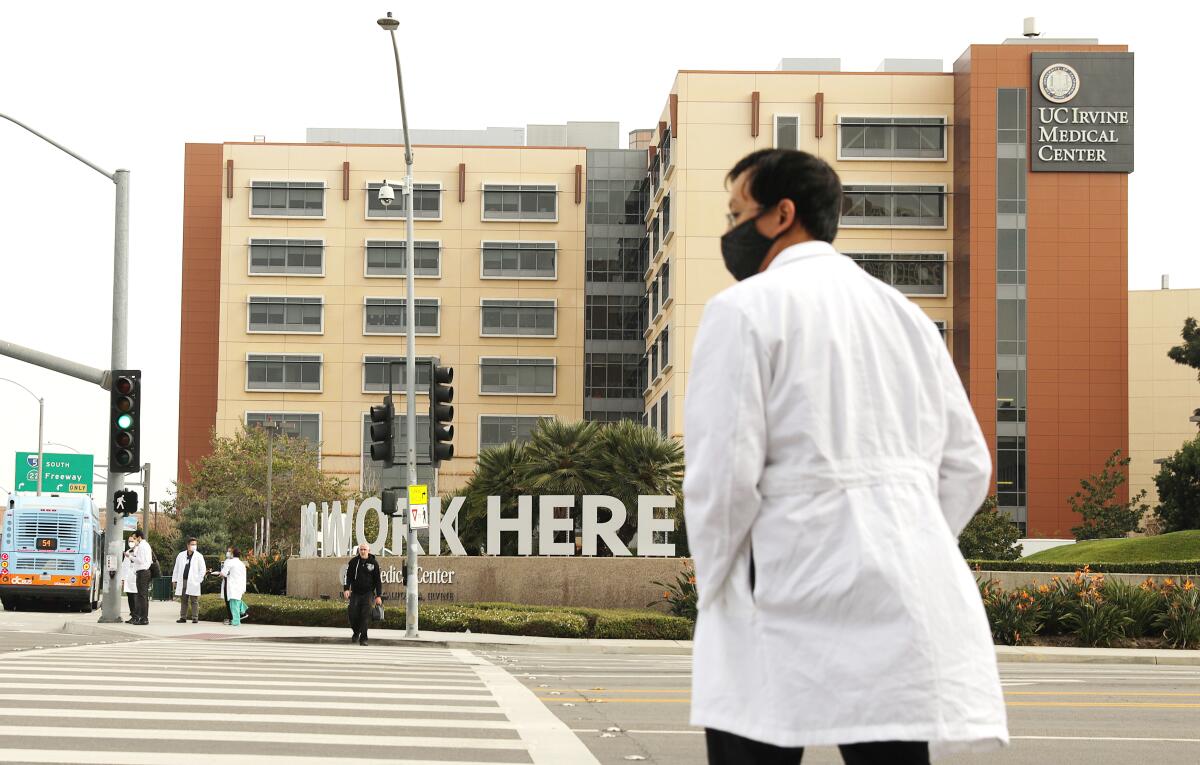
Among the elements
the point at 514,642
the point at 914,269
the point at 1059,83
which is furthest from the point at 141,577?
the point at 1059,83

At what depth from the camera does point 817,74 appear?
73688 millimetres

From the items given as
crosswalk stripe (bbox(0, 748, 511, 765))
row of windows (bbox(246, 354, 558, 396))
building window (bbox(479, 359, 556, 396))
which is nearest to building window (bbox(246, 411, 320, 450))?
row of windows (bbox(246, 354, 558, 396))

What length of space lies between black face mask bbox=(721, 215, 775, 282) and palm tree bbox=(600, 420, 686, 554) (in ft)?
108

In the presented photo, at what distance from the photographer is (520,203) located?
288ft

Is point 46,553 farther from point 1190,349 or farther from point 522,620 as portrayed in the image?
point 1190,349

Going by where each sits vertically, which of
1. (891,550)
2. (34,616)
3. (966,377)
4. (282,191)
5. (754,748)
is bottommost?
(34,616)

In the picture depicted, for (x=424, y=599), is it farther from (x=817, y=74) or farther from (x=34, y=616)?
(x=817, y=74)

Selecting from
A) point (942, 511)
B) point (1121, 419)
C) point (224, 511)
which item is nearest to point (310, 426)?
point (224, 511)

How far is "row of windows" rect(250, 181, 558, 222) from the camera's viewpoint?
283 ft

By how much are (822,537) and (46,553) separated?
146 feet

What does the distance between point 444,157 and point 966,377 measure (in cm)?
3218

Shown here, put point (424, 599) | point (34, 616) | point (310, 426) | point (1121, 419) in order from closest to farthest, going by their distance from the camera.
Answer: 1. point (424, 599)
2. point (34, 616)
3. point (1121, 419)
4. point (310, 426)

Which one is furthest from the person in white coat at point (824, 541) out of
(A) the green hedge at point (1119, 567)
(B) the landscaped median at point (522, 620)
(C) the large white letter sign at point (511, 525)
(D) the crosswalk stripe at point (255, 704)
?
(C) the large white letter sign at point (511, 525)

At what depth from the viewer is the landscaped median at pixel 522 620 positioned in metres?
28.6
